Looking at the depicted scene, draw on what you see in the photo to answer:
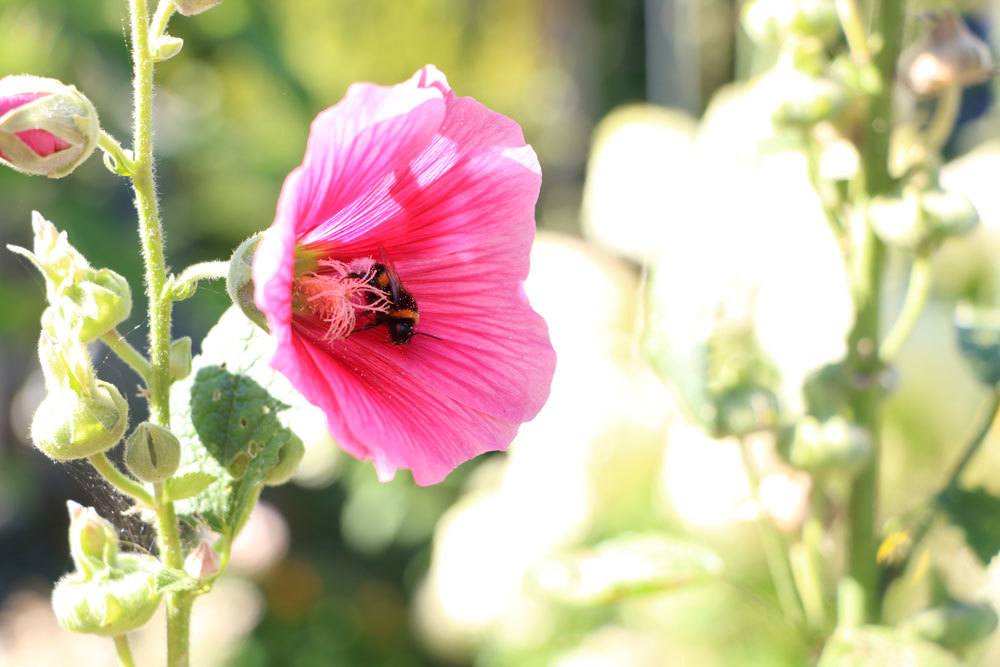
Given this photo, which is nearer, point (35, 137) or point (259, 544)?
point (35, 137)

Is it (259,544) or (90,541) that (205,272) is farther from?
(259,544)

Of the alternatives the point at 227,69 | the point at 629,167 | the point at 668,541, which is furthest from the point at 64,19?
the point at 668,541

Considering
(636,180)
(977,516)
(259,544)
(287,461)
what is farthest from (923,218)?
(259,544)

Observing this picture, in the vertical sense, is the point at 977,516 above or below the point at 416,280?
below

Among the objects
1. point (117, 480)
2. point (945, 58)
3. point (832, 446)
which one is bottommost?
point (832, 446)

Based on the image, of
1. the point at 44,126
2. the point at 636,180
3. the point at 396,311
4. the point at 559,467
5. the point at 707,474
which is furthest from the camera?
the point at 636,180

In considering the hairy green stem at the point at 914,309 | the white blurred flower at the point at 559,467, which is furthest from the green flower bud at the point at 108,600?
the white blurred flower at the point at 559,467

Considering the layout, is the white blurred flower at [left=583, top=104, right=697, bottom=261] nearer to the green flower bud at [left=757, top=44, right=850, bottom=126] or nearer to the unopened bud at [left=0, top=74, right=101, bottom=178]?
the green flower bud at [left=757, top=44, right=850, bottom=126]

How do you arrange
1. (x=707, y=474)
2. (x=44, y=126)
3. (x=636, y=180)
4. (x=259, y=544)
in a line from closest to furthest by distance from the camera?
1. (x=44, y=126)
2. (x=707, y=474)
3. (x=636, y=180)
4. (x=259, y=544)
